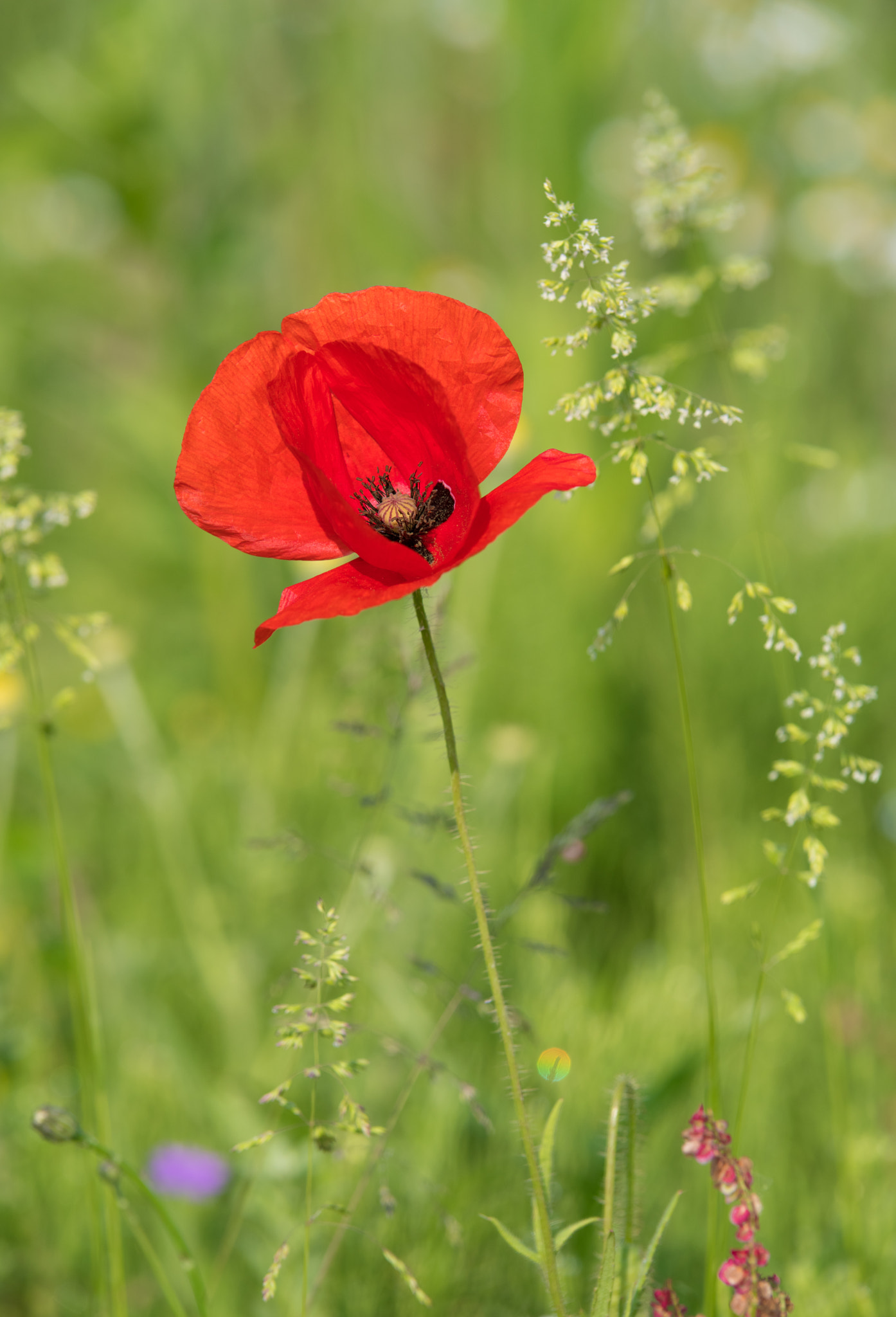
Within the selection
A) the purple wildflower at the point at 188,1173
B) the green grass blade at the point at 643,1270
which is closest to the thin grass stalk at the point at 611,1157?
the green grass blade at the point at 643,1270

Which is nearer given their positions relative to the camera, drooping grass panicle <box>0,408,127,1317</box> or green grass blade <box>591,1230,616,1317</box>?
green grass blade <box>591,1230,616,1317</box>

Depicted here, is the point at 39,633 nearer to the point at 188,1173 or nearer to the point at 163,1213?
the point at 163,1213

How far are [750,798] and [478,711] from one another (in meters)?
0.39

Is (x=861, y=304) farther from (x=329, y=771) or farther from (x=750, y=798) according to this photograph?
(x=329, y=771)

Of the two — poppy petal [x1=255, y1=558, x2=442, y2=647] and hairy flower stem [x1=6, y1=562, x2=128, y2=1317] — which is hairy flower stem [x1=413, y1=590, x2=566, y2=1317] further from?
hairy flower stem [x1=6, y1=562, x2=128, y2=1317]

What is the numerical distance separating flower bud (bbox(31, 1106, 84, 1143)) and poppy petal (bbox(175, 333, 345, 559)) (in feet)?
0.86

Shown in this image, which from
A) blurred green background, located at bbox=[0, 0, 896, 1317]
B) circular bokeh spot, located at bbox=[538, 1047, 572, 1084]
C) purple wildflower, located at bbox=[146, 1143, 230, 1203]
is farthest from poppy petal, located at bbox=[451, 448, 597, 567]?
purple wildflower, located at bbox=[146, 1143, 230, 1203]

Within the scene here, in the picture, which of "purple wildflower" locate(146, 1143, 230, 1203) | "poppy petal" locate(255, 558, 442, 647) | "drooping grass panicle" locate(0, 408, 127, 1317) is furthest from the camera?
"purple wildflower" locate(146, 1143, 230, 1203)

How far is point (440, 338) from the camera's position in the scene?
1.49 feet

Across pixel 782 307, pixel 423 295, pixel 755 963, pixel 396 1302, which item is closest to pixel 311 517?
pixel 423 295

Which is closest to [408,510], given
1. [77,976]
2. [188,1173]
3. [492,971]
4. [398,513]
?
[398,513]

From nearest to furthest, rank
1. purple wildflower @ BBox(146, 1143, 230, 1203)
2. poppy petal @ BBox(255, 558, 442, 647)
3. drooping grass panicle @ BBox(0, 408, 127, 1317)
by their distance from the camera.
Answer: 1. poppy petal @ BBox(255, 558, 442, 647)
2. drooping grass panicle @ BBox(0, 408, 127, 1317)
3. purple wildflower @ BBox(146, 1143, 230, 1203)

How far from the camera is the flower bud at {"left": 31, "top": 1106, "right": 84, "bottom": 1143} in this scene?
49 centimetres

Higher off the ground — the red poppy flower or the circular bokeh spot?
the red poppy flower
